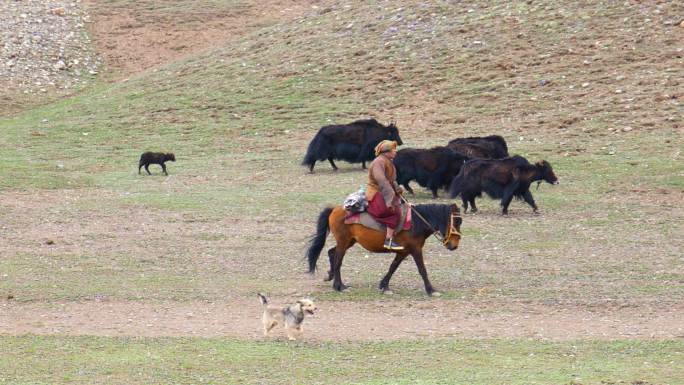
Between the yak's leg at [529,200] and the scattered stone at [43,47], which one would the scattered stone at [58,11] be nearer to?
the scattered stone at [43,47]

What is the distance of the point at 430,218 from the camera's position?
12688 millimetres

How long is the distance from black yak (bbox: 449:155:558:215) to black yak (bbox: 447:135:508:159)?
97.0 inches

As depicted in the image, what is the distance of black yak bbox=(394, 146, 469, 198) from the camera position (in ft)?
64.8

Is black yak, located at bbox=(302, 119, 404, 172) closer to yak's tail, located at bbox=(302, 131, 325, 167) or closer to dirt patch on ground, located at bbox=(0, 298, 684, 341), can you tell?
yak's tail, located at bbox=(302, 131, 325, 167)

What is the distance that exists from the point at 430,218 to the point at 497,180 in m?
5.71

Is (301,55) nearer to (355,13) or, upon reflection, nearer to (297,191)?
(355,13)

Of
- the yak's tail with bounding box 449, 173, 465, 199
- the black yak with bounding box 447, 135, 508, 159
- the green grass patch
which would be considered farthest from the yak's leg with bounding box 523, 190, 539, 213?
the green grass patch

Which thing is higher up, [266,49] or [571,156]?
[266,49]

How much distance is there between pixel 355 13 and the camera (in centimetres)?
3659

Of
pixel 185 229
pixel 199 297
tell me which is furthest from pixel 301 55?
pixel 199 297

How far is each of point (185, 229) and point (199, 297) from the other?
4.29 meters

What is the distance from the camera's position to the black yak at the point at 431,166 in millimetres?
19750

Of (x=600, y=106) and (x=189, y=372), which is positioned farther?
(x=600, y=106)

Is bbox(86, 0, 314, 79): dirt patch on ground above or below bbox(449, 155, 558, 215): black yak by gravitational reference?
above
